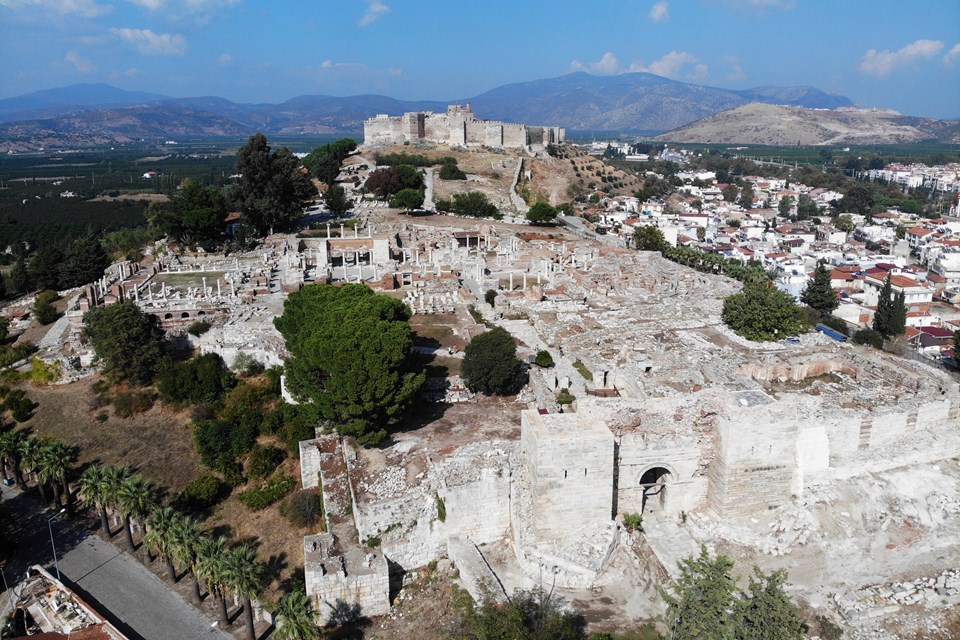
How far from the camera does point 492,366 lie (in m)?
21.2

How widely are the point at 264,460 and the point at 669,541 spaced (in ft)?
40.2

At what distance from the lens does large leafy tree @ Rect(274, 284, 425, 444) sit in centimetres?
1770

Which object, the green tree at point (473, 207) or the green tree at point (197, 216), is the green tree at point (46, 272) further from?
the green tree at point (473, 207)

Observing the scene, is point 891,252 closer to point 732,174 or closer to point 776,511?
point 776,511

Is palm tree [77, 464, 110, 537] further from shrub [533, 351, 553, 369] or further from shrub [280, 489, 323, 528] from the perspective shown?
shrub [533, 351, 553, 369]

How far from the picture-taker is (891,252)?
66.8 meters

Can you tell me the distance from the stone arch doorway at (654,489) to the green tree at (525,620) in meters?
3.90

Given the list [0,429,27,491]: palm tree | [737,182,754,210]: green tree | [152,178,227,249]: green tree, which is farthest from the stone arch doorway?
[737,182,754,210]: green tree

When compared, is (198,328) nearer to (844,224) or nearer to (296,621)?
(296,621)

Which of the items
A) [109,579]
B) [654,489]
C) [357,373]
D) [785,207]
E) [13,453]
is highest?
[785,207]

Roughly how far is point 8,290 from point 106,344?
79.5 feet

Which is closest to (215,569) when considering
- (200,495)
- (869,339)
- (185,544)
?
(185,544)

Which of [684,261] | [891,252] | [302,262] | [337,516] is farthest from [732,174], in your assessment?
[337,516]

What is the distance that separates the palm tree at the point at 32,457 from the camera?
20.1m
